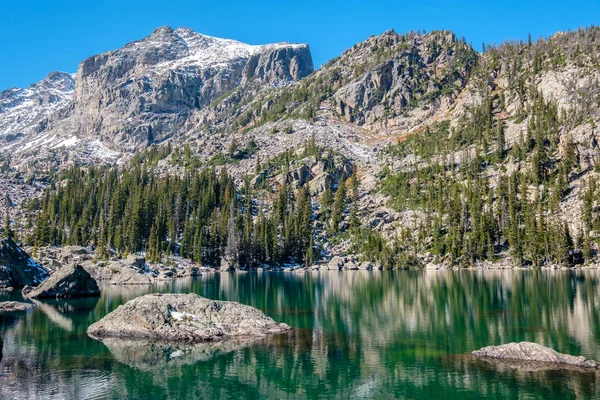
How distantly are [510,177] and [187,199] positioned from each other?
118311 millimetres

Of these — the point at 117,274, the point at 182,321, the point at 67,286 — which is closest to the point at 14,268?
the point at 67,286

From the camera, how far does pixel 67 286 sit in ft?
254

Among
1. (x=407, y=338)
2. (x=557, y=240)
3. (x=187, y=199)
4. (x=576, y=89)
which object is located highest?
(x=576, y=89)

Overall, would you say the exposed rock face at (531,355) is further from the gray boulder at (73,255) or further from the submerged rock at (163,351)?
the gray boulder at (73,255)

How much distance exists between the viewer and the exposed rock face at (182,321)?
43719 mm

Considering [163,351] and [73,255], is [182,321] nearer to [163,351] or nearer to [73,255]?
[163,351]

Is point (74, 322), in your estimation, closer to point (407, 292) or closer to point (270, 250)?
point (407, 292)

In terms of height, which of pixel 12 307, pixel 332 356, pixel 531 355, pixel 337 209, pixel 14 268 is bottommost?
pixel 332 356

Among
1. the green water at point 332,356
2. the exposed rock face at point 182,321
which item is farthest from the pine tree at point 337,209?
the exposed rock face at point 182,321

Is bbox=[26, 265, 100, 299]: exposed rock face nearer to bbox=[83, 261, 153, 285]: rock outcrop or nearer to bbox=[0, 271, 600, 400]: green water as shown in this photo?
bbox=[0, 271, 600, 400]: green water

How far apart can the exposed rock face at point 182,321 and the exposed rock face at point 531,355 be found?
64.3 ft

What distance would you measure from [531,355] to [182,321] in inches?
1156

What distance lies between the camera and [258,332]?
4509 centimetres

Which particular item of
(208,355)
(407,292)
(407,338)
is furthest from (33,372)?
(407,292)
